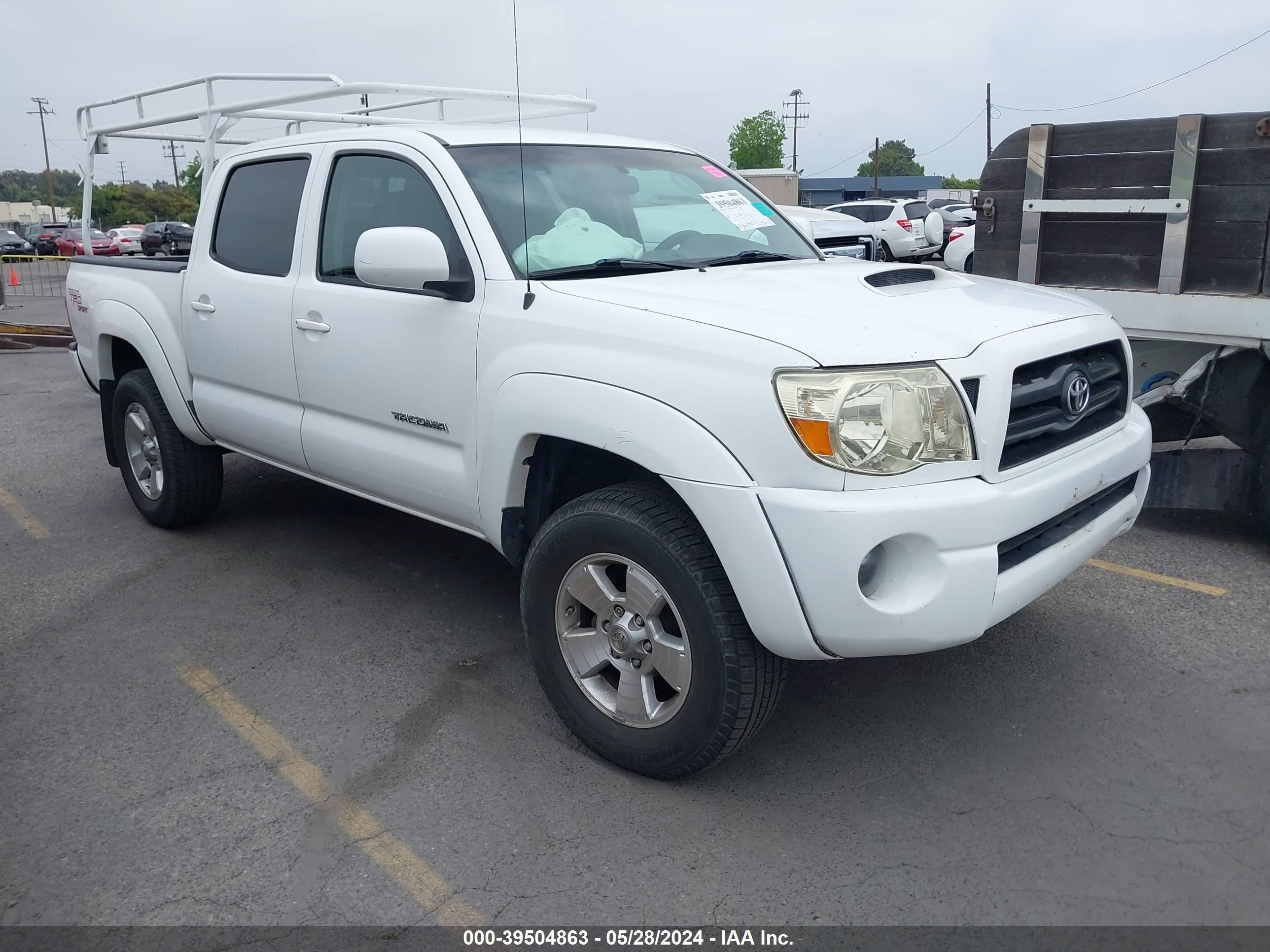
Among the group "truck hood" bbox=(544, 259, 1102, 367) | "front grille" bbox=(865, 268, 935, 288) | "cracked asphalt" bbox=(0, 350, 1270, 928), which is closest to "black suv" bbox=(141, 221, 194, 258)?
"cracked asphalt" bbox=(0, 350, 1270, 928)

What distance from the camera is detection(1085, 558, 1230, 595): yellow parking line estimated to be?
4673 millimetres

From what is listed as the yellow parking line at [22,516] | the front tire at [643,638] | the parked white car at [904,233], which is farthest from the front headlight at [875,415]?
the parked white car at [904,233]

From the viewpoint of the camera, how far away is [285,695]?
386cm

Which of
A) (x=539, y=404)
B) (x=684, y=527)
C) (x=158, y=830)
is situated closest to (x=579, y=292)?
(x=539, y=404)

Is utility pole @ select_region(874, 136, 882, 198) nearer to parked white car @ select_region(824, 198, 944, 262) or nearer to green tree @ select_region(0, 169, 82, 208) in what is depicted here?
parked white car @ select_region(824, 198, 944, 262)

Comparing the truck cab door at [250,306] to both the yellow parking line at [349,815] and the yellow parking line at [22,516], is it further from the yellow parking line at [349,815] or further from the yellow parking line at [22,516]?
the yellow parking line at [22,516]

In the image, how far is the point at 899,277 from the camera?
3551mm

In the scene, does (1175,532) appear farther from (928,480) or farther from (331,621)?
(331,621)

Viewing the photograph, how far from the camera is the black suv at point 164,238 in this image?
34812 millimetres

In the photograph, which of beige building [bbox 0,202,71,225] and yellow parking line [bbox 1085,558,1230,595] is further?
beige building [bbox 0,202,71,225]

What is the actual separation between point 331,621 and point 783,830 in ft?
7.64

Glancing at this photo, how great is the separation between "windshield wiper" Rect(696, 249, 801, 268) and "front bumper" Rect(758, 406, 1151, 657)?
4.62 ft

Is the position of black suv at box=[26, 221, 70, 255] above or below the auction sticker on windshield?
below

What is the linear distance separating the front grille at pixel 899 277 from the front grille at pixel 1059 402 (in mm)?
561
